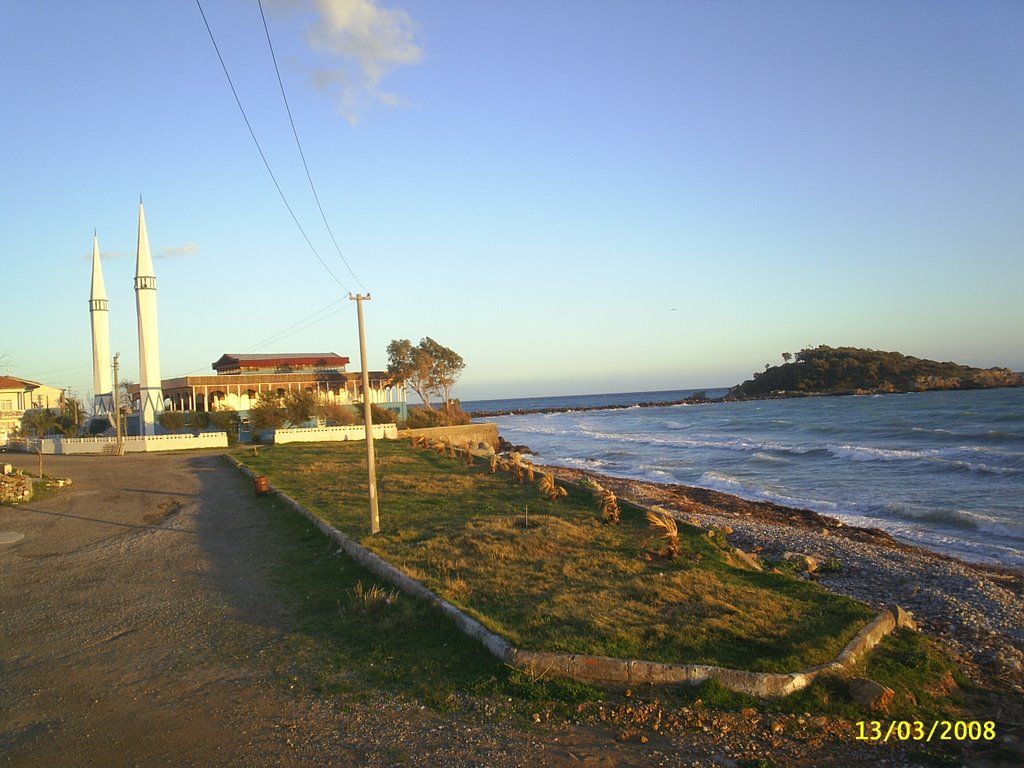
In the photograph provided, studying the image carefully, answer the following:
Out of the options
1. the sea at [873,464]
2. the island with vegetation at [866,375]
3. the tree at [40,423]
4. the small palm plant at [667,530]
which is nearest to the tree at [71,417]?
the tree at [40,423]

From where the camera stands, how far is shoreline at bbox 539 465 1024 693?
341 inches

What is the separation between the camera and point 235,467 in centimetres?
2734

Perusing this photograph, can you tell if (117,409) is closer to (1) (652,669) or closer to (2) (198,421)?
(2) (198,421)

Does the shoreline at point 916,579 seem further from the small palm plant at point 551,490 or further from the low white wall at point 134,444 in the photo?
the low white wall at point 134,444

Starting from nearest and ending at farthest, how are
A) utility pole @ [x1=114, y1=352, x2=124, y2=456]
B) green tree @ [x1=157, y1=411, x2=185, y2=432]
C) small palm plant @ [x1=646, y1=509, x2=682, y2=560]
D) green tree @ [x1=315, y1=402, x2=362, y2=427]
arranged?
small palm plant @ [x1=646, y1=509, x2=682, y2=560]
utility pole @ [x1=114, y1=352, x2=124, y2=456]
green tree @ [x1=157, y1=411, x2=185, y2=432]
green tree @ [x1=315, y1=402, x2=362, y2=427]

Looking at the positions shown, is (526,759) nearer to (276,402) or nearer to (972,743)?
(972,743)

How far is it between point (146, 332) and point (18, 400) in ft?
68.6

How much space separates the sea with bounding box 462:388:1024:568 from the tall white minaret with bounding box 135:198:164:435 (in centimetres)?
2261

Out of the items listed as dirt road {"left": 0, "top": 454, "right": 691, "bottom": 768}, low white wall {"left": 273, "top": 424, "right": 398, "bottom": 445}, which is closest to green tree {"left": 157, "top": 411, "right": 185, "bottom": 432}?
low white wall {"left": 273, "top": 424, "right": 398, "bottom": 445}

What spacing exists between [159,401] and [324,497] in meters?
29.9

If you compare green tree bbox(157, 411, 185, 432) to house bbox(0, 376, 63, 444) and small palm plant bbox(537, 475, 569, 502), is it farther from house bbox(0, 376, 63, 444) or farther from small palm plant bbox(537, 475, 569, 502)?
small palm plant bbox(537, 475, 569, 502)

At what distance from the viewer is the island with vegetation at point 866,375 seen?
10450 centimetres

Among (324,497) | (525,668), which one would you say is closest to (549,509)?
(324,497)

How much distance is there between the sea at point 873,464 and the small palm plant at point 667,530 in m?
6.48
